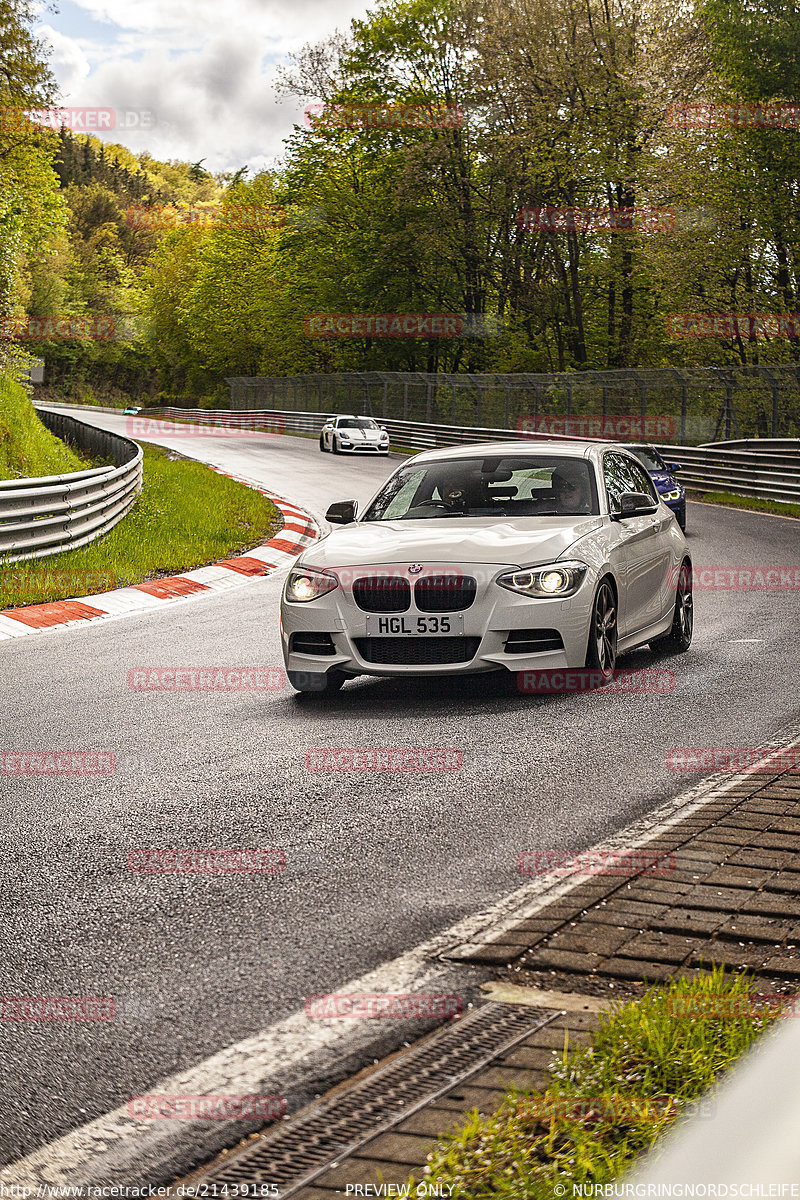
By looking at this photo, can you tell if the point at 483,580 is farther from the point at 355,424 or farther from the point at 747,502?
the point at 355,424

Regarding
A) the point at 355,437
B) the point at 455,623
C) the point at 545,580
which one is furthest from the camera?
the point at 355,437

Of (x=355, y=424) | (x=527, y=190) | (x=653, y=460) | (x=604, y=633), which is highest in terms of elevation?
(x=527, y=190)

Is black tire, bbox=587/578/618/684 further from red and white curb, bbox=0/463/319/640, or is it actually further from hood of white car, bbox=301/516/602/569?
red and white curb, bbox=0/463/319/640

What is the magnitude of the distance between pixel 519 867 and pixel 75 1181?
236 cm

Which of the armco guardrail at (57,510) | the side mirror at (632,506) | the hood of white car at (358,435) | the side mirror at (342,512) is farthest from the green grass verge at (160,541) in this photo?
the hood of white car at (358,435)

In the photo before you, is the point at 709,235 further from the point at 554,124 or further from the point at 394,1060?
the point at 394,1060

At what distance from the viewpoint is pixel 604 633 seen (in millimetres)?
8227

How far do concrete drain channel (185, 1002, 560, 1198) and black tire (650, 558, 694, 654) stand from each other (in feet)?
22.0

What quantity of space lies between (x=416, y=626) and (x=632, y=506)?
197 cm

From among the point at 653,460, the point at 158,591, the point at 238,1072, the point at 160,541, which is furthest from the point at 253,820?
the point at 653,460

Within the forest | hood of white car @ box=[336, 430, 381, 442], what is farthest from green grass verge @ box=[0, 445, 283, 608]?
hood of white car @ box=[336, 430, 381, 442]

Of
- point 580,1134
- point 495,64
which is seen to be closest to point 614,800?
point 580,1134

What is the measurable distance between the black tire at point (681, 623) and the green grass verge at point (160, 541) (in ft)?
19.8

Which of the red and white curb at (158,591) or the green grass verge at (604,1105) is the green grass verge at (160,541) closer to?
→ the red and white curb at (158,591)
